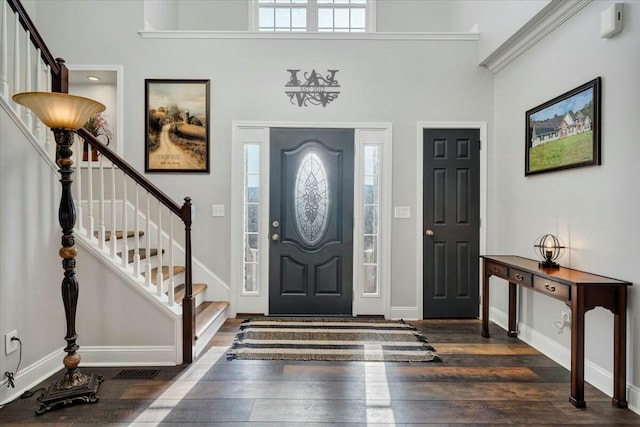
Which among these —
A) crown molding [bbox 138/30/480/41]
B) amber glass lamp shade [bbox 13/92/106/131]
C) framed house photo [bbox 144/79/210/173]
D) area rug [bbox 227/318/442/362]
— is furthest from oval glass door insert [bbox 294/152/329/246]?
amber glass lamp shade [bbox 13/92/106/131]

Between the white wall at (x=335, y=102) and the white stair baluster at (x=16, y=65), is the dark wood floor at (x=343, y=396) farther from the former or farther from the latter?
the white stair baluster at (x=16, y=65)

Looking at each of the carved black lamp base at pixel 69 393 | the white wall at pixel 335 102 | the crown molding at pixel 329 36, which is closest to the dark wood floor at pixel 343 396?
the carved black lamp base at pixel 69 393

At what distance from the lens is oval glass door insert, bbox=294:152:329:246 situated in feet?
13.2

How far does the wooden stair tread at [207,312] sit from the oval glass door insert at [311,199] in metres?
1.07

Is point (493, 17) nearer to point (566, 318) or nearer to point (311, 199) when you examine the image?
point (311, 199)

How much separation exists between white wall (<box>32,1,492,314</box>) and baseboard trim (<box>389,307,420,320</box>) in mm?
Answer: 53

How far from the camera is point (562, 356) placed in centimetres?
289

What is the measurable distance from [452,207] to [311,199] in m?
1.48

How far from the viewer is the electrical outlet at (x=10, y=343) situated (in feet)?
7.47

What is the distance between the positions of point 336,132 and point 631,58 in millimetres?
2414

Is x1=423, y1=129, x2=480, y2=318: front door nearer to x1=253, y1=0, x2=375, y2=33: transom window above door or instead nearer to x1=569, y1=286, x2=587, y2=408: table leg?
x1=569, y1=286, x2=587, y2=408: table leg

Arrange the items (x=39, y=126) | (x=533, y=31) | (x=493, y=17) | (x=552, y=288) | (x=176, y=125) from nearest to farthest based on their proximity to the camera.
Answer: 1. (x=552, y=288)
2. (x=39, y=126)
3. (x=533, y=31)
4. (x=493, y=17)
5. (x=176, y=125)

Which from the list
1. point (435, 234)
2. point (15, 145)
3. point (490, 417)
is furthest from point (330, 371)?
point (15, 145)

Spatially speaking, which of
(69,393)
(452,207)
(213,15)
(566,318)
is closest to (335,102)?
A: (452,207)
